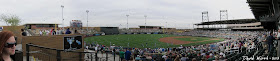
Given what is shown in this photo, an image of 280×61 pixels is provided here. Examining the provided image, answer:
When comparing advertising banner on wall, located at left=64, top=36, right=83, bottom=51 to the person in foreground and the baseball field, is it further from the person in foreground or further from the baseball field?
the baseball field

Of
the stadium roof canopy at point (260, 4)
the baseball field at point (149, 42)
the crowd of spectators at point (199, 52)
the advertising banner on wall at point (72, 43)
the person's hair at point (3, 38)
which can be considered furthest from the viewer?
the baseball field at point (149, 42)

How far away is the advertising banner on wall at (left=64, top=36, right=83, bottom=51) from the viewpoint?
14532 millimetres

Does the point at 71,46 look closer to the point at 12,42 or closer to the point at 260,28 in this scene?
the point at 12,42

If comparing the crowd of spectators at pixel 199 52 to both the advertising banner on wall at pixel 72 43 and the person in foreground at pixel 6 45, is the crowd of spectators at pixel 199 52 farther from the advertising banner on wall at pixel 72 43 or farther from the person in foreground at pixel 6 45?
the person in foreground at pixel 6 45

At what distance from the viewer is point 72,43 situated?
14.9m

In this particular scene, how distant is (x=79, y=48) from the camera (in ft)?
50.9

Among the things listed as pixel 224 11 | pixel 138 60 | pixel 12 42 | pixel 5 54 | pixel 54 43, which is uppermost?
pixel 224 11

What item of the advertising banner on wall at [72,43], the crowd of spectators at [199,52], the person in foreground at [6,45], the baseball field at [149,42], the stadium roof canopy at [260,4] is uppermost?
the stadium roof canopy at [260,4]

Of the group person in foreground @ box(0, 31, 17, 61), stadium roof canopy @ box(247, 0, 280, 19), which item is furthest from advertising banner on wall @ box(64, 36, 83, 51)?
stadium roof canopy @ box(247, 0, 280, 19)

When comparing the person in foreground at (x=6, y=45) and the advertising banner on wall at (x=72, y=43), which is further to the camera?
the advertising banner on wall at (x=72, y=43)

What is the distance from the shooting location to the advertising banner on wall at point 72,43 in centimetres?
1453

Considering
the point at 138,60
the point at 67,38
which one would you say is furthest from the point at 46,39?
the point at 138,60

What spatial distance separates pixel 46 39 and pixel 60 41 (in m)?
1.23

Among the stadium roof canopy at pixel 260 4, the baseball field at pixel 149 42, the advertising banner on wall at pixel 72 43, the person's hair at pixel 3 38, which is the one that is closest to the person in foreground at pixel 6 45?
the person's hair at pixel 3 38
